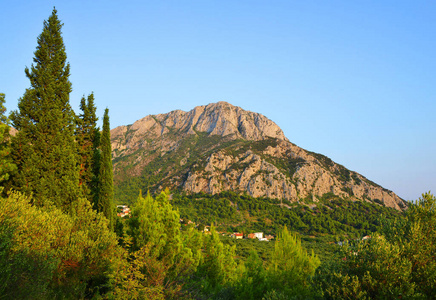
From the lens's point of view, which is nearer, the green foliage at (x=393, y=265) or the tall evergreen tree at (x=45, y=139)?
the green foliage at (x=393, y=265)

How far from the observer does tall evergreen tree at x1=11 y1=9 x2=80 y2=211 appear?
22359 mm

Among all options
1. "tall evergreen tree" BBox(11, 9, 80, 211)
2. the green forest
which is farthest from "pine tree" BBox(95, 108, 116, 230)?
"tall evergreen tree" BBox(11, 9, 80, 211)

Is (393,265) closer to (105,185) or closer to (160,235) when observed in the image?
(160,235)

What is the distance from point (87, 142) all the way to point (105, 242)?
15.4 metres

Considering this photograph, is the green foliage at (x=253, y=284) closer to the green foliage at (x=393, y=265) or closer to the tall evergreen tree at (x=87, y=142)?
the green foliage at (x=393, y=265)

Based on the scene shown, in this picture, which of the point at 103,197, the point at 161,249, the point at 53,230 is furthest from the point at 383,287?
the point at 103,197

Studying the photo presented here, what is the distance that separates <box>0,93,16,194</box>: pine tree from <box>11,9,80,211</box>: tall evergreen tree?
0.61 meters

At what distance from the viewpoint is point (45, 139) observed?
2378 cm

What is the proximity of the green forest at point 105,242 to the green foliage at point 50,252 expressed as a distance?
0.20 ft

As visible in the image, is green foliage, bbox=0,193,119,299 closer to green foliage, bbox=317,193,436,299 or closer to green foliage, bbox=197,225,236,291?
green foliage, bbox=197,225,236,291

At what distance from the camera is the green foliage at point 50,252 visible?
36.9ft

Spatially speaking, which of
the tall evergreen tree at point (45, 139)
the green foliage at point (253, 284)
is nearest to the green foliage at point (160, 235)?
the green foliage at point (253, 284)

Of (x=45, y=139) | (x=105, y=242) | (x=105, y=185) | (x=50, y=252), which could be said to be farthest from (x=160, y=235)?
(x=45, y=139)

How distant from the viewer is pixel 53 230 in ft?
53.3
